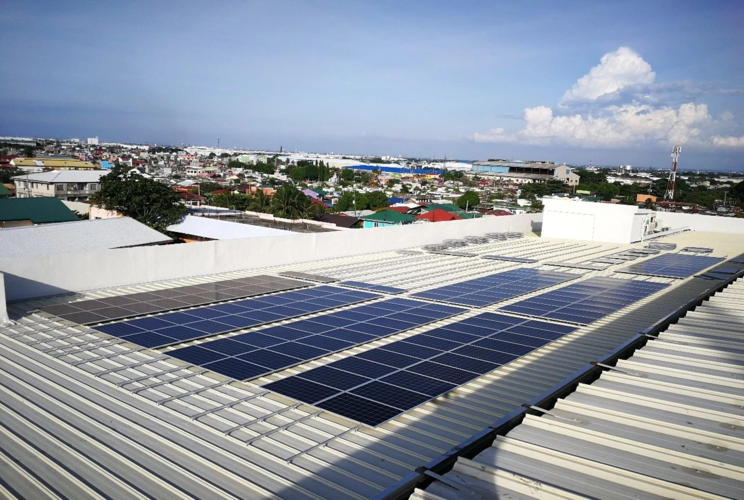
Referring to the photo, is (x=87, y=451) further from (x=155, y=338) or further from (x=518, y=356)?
(x=518, y=356)

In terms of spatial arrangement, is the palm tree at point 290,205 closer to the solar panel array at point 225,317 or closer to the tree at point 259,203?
the tree at point 259,203

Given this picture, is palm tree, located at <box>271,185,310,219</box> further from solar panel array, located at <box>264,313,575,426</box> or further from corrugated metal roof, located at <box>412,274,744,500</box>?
corrugated metal roof, located at <box>412,274,744,500</box>

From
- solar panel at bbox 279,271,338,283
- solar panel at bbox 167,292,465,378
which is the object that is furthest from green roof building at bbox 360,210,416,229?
Answer: solar panel at bbox 167,292,465,378

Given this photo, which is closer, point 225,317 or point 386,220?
point 225,317

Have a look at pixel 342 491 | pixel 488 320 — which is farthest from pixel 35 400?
pixel 488 320

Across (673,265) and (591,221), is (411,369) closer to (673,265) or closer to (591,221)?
(673,265)

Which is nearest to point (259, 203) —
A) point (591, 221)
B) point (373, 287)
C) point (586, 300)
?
point (591, 221)

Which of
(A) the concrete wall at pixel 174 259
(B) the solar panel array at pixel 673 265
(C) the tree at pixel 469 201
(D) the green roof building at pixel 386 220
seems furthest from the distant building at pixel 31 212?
(C) the tree at pixel 469 201
